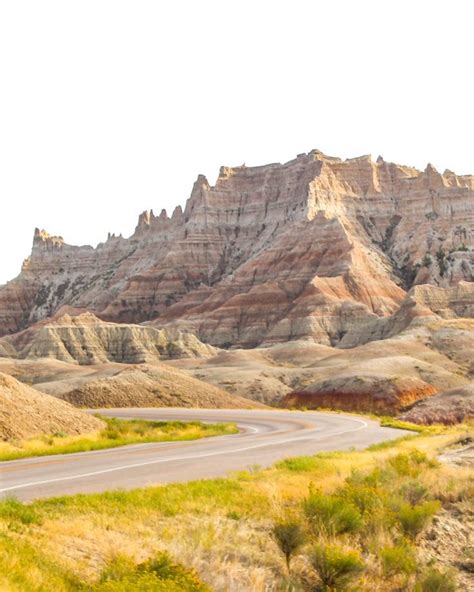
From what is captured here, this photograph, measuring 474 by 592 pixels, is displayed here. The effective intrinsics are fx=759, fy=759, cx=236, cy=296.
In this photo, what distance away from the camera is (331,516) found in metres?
13.9

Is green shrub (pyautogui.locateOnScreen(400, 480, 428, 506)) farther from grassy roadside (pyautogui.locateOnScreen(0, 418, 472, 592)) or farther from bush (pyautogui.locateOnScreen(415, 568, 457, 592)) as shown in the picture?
bush (pyautogui.locateOnScreen(415, 568, 457, 592))

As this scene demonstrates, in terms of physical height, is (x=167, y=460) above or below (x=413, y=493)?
above

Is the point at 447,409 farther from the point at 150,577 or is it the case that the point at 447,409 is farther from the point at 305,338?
the point at 305,338

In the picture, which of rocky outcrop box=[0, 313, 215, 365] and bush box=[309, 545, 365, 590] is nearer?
bush box=[309, 545, 365, 590]

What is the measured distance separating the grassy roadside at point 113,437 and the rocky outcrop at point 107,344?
93.4 meters

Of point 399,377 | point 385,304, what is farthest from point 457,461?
point 385,304

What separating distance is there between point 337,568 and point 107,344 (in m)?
132

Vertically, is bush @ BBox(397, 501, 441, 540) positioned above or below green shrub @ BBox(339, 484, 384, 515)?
below

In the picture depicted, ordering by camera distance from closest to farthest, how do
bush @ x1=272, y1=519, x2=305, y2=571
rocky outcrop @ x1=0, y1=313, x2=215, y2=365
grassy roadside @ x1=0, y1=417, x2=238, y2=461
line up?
bush @ x1=272, y1=519, x2=305, y2=571 < grassy roadside @ x1=0, y1=417, x2=238, y2=461 < rocky outcrop @ x1=0, y1=313, x2=215, y2=365

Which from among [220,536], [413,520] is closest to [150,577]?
[220,536]

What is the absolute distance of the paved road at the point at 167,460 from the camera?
16953 mm

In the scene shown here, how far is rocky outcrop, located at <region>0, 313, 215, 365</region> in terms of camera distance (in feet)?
442

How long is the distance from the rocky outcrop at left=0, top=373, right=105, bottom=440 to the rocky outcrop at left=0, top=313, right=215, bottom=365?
96.4m

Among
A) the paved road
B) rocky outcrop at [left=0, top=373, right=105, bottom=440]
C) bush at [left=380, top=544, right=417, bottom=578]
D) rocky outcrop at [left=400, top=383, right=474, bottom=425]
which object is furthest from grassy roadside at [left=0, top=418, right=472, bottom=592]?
rocky outcrop at [left=400, top=383, right=474, bottom=425]
